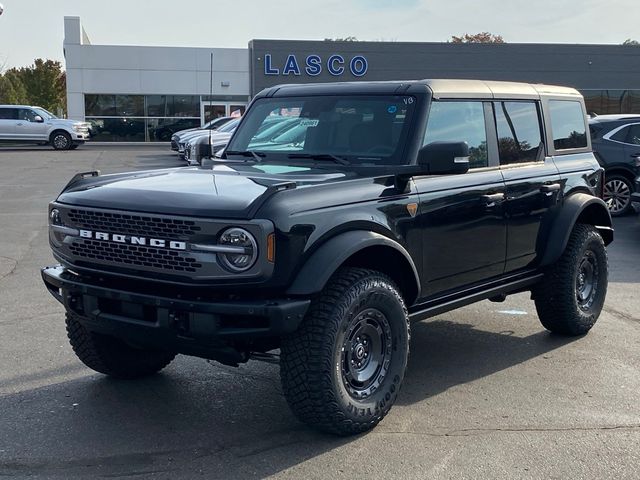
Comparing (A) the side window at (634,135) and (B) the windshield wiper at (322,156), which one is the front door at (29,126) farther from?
(B) the windshield wiper at (322,156)

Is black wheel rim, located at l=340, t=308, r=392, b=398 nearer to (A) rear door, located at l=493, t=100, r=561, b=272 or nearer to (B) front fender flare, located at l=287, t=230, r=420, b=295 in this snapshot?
(B) front fender flare, located at l=287, t=230, r=420, b=295

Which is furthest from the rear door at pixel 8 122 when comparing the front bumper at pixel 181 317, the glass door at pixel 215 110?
the front bumper at pixel 181 317

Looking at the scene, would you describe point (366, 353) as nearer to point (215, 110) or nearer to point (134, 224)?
point (134, 224)

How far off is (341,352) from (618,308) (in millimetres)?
4134

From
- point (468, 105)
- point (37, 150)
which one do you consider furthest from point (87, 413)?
point (37, 150)

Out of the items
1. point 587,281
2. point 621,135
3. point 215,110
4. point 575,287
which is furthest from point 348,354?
point 215,110

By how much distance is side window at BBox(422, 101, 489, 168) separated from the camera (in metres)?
4.97

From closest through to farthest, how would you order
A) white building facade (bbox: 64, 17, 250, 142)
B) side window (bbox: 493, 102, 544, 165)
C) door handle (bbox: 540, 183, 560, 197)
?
side window (bbox: 493, 102, 544, 165) < door handle (bbox: 540, 183, 560, 197) < white building facade (bbox: 64, 17, 250, 142)

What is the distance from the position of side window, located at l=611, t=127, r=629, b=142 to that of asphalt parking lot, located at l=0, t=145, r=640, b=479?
7.25m

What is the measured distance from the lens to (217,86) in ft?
125

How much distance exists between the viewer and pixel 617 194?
1322 cm

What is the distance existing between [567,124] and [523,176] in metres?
1.15

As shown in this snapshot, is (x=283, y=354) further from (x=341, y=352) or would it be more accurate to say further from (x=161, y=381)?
(x=161, y=381)

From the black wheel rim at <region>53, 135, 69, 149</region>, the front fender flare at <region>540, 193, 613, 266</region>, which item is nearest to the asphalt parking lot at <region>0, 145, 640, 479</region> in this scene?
the front fender flare at <region>540, 193, 613, 266</region>
